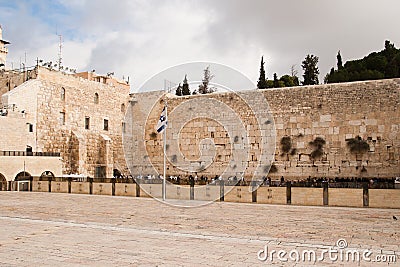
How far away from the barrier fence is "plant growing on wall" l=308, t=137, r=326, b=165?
302 inches

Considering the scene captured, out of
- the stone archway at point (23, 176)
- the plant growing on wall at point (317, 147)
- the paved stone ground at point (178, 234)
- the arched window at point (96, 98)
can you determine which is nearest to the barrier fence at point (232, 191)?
the stone archway at point (23, 176)

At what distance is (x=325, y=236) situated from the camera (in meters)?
6.95

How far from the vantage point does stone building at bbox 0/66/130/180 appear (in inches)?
839

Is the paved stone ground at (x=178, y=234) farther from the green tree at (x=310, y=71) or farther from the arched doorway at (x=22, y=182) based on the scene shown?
the green tree at (x=310, y=71)

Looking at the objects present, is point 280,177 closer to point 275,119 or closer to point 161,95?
point 275,119

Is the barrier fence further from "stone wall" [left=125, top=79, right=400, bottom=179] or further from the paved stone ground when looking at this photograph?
"stone wall" [left=125, top=79, right=400, bottom=179]

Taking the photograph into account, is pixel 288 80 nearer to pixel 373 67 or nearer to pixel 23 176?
pixel 373 67

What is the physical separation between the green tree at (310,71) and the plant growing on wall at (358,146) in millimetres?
9684

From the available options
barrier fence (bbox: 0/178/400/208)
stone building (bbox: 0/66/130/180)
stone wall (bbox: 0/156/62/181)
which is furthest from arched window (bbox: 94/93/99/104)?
barrier fence (bbox: 0/178/400/208)

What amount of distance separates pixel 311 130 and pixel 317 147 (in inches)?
38.1

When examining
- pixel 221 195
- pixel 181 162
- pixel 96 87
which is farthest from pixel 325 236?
pixel 96 87

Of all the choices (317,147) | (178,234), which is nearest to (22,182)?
(178,234)

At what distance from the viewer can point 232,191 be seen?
554 inches

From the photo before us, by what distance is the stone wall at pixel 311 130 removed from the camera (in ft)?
65.5
